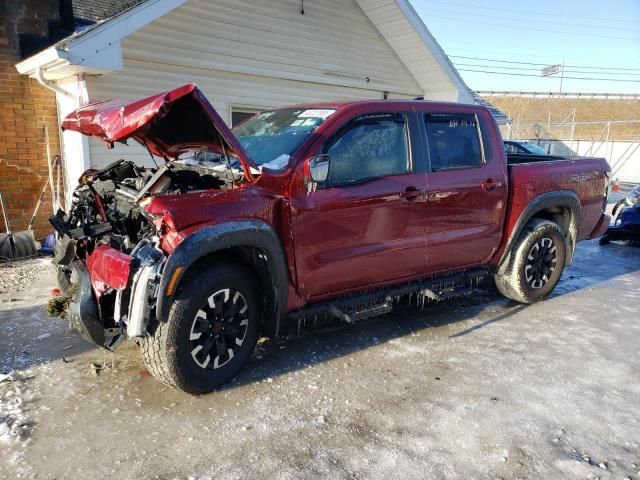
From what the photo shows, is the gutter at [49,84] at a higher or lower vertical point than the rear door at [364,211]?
higher

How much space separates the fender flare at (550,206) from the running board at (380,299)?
0.32m

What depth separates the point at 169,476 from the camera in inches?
106

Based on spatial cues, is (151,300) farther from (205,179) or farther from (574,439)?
(574,439)

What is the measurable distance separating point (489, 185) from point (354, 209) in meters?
1.63

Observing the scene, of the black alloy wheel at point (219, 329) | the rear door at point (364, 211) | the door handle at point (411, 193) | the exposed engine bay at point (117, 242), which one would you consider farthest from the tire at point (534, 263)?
the exposed engine bay at point (117, 242)

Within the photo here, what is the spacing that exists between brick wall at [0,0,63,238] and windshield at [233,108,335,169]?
4.48 m

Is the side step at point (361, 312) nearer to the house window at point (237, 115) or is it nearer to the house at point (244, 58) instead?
the house at point (244, 58)

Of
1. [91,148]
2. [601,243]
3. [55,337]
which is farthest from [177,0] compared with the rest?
[601,243]

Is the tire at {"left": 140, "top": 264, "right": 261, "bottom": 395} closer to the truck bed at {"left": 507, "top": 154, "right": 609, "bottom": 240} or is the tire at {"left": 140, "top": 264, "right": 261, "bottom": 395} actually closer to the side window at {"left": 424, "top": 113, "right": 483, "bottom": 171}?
the side window at {"left": 424, "top": 113, "right": 483, "bottom": 171}

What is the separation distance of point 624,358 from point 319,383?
260 centimetres

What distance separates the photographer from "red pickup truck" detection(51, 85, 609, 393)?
322 cm

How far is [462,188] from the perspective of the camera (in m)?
4.58

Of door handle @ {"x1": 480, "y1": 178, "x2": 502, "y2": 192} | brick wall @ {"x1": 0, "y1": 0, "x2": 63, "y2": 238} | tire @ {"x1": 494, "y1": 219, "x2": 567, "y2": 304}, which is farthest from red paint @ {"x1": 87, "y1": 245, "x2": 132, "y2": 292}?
brick wall @ {"x1": 0, "y1": 0, "x2": 63, "y2": 238}

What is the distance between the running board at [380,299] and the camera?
394 centimetres
